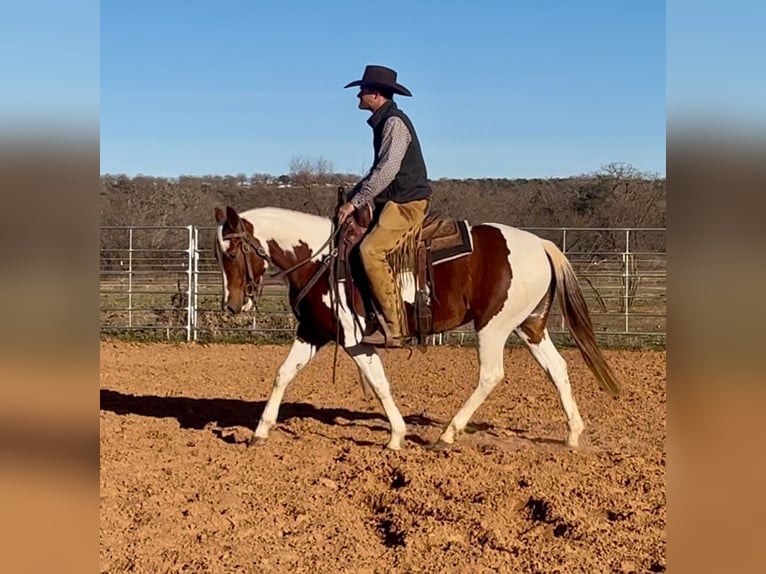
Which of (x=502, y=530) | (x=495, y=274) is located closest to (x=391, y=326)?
(x=495, y=274)

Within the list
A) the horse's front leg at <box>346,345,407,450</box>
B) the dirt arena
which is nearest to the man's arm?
the horse's front leg at <box>346,345,407,450</box>

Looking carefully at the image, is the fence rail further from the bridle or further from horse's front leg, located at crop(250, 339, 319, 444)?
the bridle

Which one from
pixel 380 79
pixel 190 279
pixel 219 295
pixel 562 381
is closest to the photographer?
pixel 380 79

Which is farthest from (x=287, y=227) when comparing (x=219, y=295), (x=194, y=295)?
(x=219, y=295)

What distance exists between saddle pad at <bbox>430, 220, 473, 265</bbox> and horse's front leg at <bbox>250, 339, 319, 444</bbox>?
1.14m

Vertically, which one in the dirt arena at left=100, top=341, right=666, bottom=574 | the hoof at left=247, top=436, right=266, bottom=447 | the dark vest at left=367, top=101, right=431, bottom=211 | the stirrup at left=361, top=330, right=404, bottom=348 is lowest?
the dirt arena at left=100, top=341, right=666, bottom=574

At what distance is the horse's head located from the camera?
535 centimetres

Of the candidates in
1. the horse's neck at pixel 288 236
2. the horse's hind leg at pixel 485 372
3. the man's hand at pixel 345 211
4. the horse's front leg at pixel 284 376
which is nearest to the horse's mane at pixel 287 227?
the horse's neck at pixel 288 236

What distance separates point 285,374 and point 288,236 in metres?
1.00

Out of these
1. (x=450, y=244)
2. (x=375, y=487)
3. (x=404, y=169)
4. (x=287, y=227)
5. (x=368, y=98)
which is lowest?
(x=375, y=487)

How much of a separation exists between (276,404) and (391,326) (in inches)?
42.6

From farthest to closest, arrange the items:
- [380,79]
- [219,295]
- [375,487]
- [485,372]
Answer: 1. [219,295]
2. [485,372]
3. [380,79]
4. [375,487]

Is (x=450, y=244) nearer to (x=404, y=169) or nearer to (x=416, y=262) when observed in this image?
(x=416, y=262)

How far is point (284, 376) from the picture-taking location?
5570mm
